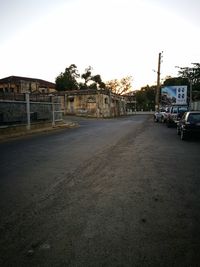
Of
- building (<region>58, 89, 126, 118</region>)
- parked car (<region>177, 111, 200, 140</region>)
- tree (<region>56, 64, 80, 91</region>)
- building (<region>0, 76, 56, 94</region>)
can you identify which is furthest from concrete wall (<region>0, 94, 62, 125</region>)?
building (<region>0, 76, 56, 94</region>)

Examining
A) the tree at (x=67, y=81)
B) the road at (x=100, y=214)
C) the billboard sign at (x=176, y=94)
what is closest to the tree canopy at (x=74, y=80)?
the tree at (x=67, y=81)

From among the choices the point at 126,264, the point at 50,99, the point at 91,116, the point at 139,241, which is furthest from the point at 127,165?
the point at 91,116

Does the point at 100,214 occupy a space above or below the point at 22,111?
below

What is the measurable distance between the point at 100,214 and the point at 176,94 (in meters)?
38.1

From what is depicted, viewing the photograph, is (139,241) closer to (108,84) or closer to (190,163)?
(190,163)

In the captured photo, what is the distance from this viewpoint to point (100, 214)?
3.68 m

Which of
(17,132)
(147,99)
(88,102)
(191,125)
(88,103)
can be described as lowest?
(17,132)

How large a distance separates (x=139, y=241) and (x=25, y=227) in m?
1.60

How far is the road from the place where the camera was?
8.71 ft

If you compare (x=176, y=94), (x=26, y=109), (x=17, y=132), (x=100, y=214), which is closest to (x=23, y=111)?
(x=26, y=109)

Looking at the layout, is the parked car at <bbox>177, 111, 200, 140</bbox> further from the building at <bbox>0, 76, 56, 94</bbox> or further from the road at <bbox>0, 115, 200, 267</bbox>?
the building at <bbox>0, 76, 56, 94</bbox>

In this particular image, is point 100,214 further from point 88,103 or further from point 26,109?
point 88,103

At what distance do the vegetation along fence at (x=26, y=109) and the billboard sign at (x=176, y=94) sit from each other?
24.2 metres

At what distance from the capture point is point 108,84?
3275 inches
